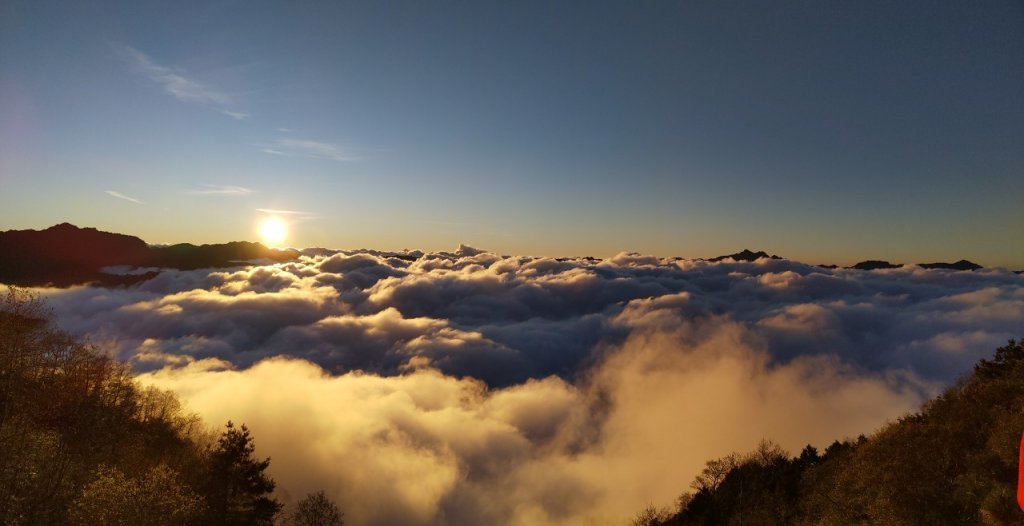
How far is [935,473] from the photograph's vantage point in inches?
1407

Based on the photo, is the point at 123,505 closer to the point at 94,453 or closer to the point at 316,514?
the point at 94,453

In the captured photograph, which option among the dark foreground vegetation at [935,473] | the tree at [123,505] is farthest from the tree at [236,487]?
the dark foreground vegetation at [935,473]

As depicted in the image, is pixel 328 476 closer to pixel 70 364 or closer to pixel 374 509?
pixel 374 509

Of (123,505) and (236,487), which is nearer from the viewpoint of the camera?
(123,505)

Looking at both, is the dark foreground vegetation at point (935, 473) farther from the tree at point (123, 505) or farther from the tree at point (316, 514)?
the tree at point (316, 514)

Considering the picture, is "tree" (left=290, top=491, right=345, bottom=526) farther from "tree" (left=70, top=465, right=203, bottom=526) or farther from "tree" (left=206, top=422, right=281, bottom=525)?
"tree" (left=70, top=465, right=203, bottom=526)

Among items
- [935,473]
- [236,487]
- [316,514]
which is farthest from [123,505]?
[935,473]

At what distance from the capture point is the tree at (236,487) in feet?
165

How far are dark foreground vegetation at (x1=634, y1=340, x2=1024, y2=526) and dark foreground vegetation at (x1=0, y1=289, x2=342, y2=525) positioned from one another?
56.8m

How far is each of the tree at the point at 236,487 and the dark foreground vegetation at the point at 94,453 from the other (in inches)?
4.4

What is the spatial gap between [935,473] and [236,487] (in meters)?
71.8

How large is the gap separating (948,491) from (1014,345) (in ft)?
117

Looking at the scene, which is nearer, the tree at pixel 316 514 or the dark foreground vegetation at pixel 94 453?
the dark foreground vegetation at pixel 94 453

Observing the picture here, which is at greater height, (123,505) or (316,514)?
(123,505)
